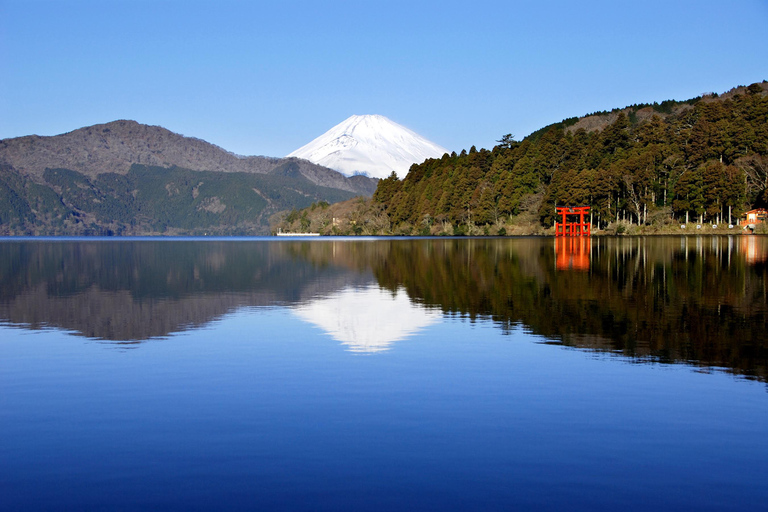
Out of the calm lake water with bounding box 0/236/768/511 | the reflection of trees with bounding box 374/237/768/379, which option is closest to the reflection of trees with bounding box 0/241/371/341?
the calm lake water with bounding box 0/236/768/511

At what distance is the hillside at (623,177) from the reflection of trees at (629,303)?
66849 mm

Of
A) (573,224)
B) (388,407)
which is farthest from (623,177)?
(388,407)

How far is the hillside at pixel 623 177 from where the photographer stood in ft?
322

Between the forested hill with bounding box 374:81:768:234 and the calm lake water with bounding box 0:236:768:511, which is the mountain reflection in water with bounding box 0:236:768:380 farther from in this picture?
the forested hill with bounding box 374:81:768:234

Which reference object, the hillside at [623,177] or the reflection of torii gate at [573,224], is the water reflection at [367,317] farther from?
the reflection of torii gate at [573,224]

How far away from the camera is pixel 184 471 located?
6.86m

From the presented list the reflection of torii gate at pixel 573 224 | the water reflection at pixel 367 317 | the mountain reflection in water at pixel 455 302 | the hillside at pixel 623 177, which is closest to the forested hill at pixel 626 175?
the hillside at pixel 623 177

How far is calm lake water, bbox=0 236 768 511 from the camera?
21.0 feet

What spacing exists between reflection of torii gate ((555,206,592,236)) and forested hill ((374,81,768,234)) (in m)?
1.39

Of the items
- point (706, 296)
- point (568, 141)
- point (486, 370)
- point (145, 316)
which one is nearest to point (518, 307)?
point (706, 296)

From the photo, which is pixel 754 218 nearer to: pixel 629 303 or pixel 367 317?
pixel 629 303

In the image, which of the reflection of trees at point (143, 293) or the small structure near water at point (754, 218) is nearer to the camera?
the reflection of trees at point (143, 293)

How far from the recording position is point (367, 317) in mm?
18109

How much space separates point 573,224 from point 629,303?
89669 millimetres
